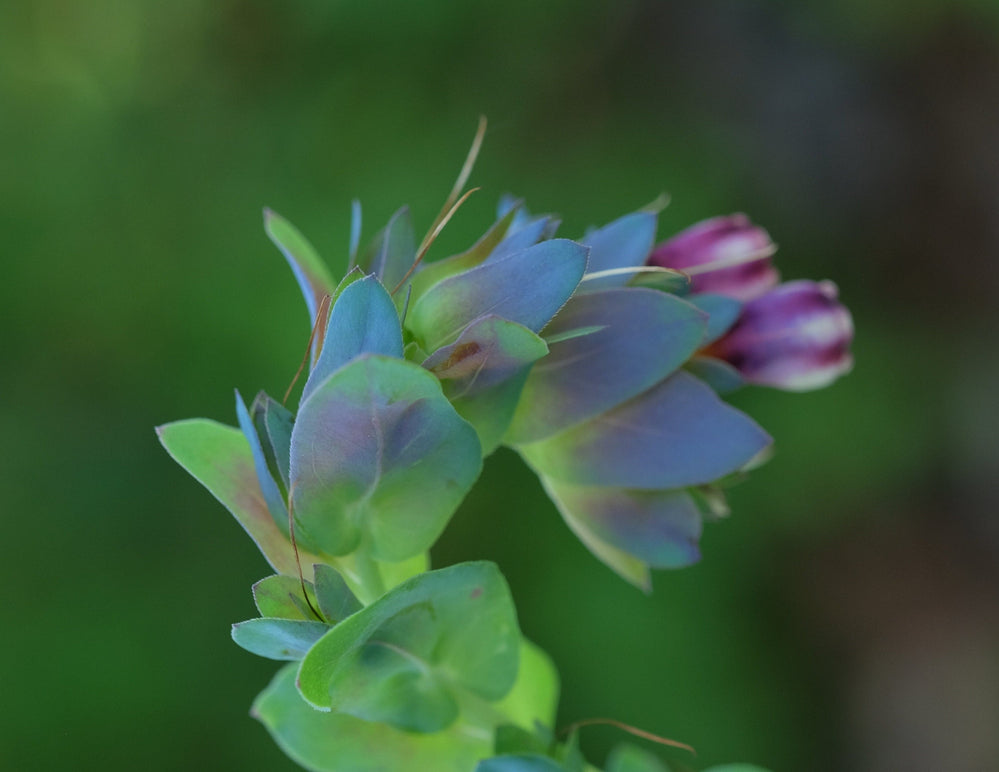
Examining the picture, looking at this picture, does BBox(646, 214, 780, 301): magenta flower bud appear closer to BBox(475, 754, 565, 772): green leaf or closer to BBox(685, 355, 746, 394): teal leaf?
BBox(685, 355, 746, 394): teal leaf

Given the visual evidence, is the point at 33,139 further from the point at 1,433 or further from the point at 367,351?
the point at 367,351

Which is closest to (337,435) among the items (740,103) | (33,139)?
(33,139)

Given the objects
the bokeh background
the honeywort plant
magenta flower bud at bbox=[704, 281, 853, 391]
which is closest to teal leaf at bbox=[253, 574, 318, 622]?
the honeywort plant

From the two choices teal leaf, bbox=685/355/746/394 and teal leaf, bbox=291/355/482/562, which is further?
teal leaf, bbox=685/355/746/394

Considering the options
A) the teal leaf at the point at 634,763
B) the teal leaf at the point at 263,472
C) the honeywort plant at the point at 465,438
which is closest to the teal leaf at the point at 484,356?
the honeywort plant at the point at 465,438

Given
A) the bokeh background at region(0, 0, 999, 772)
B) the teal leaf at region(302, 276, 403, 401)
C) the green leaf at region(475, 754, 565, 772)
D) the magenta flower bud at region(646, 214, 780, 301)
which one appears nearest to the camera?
the teal leaf at region(302, 276, 403, 401)

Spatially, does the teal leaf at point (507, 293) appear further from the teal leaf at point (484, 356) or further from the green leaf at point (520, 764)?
the green leaf at point (520, 764)
